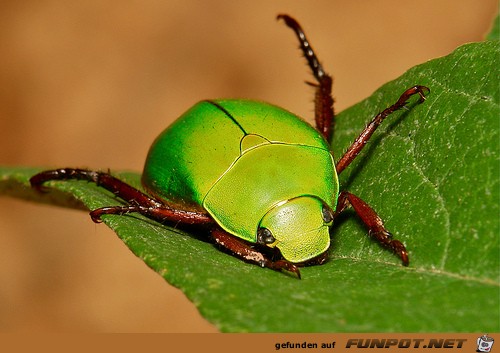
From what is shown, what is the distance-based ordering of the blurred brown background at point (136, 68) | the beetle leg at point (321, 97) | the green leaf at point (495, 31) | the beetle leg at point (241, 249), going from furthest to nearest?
the blurred brown background at point (136, 68) → the beetle leg at point (321, 97) → the green leaf at point (495, 31) → the beetle leg at point (241, 249)

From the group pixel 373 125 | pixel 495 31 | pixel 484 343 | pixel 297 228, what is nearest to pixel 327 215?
pixel 297 228

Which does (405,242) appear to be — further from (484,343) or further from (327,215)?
(484,343)

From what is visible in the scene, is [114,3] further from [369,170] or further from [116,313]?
[369,170]

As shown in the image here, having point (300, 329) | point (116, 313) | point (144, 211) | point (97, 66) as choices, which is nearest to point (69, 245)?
point (116, 313)

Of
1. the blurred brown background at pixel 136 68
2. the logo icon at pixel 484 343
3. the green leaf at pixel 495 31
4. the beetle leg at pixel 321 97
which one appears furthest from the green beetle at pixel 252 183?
the blurred brown background at pixel 136 68

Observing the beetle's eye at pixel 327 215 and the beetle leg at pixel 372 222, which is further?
the beetle's eye at pixel 327 215

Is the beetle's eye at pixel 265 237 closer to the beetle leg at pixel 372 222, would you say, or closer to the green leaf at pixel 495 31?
the beetle leg at pixel 372 222

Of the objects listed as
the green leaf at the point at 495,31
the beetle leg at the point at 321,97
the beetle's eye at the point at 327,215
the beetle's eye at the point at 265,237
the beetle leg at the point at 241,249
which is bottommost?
the beetle leg at the point at 241,249

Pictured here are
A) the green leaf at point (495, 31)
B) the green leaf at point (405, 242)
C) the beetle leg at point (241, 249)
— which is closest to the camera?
the green leaf at point (405, 242)
